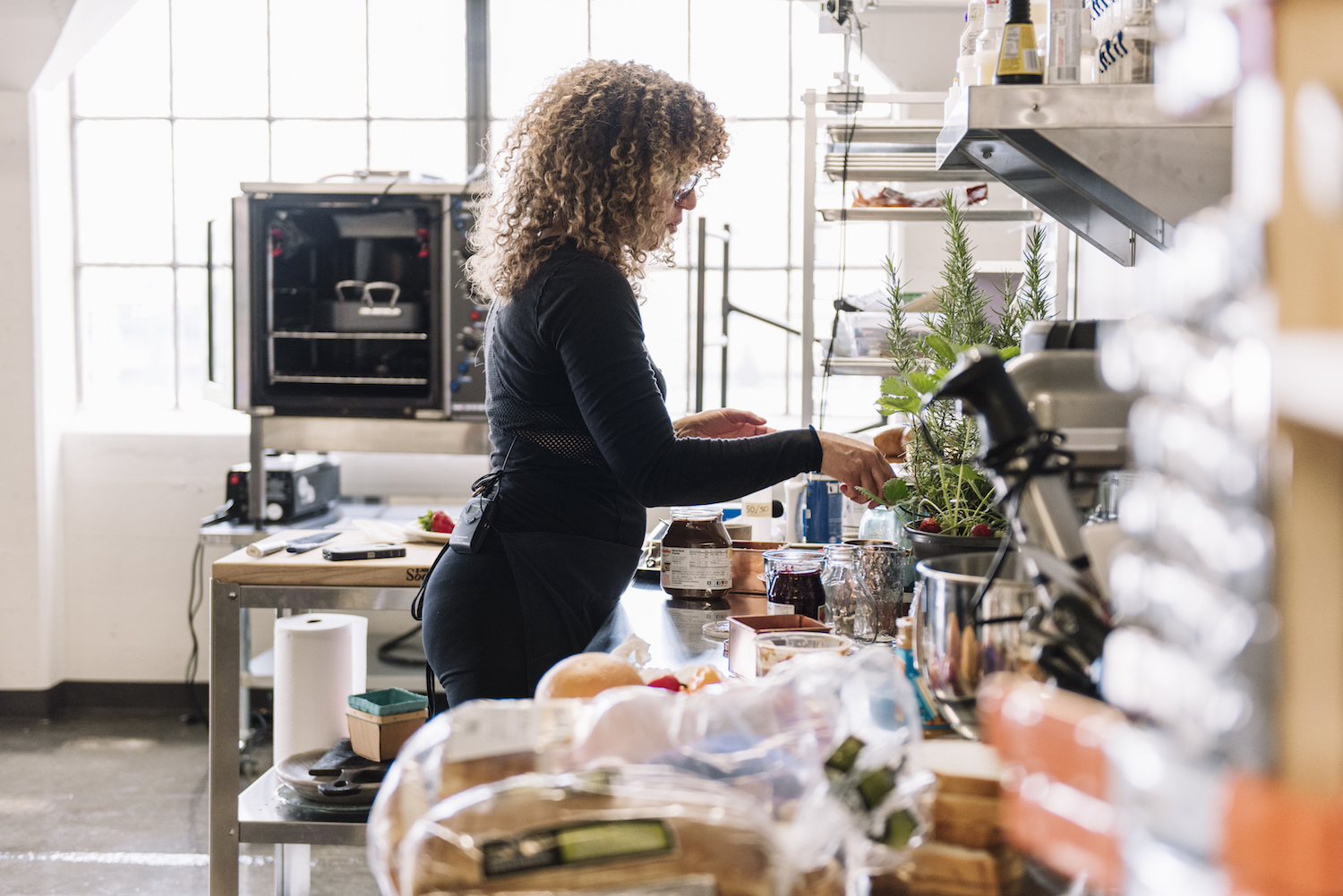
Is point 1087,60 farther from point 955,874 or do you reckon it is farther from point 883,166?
point 883,166

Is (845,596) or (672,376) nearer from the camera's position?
(845,596)

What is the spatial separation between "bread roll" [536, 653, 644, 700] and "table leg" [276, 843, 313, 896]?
204cm

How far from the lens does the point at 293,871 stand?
2.73 metres

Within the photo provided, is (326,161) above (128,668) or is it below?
above

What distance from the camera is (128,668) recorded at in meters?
4.68

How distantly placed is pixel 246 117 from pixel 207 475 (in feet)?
5.09

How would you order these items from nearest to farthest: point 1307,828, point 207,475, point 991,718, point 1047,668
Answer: point 1307,828 < point 991,718 < point 1047,668 < point 207,475

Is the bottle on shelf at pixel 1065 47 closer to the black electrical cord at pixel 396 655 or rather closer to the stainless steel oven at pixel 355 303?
the stainless steel oven at pixel 355 303

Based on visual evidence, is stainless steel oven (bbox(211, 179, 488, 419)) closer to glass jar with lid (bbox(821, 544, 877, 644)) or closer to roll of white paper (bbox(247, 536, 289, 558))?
roll of white paper (bbox(247, 536, 289, 558))

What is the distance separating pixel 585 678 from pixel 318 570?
1851 millimetres

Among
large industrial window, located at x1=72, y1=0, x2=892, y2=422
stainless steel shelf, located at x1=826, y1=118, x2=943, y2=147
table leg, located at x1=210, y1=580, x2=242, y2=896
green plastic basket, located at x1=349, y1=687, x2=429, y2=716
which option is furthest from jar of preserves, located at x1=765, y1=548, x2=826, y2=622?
large industrial window, located at x1=72, y1=0, x2=892, y2=422

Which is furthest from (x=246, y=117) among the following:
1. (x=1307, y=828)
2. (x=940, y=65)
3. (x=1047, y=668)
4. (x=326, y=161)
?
(x=1307, y=828)

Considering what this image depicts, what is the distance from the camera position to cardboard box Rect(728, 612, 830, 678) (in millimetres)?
1186

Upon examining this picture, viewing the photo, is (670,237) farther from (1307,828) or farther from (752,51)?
(752,51)
